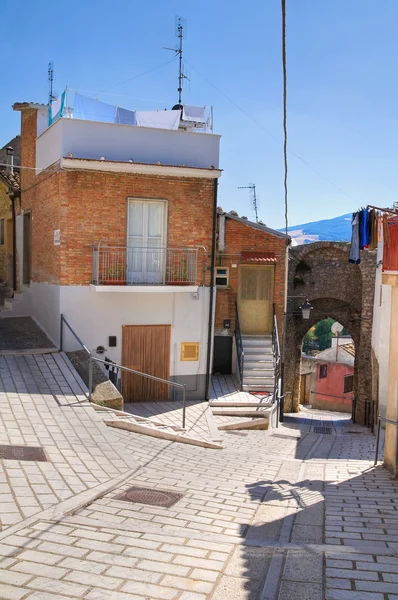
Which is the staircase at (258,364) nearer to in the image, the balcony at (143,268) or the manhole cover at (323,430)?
the balcony at (143,268)

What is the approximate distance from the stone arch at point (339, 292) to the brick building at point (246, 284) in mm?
3792

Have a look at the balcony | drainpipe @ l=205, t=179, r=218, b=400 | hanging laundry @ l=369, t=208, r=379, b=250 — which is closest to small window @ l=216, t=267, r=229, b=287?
drainpipe @ l=205, t=179, r=218, b=400

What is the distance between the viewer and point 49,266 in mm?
15203

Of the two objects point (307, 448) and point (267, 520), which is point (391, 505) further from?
point (307, 448)

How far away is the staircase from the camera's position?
17.2 meters

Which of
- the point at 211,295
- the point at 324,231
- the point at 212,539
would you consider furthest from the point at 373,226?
the point at 324,231

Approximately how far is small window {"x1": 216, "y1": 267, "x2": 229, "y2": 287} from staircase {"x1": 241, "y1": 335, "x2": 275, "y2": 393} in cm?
186

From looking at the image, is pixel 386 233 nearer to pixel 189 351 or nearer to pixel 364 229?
pixel 364 229

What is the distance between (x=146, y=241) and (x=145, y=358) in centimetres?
303

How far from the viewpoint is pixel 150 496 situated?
7527mm

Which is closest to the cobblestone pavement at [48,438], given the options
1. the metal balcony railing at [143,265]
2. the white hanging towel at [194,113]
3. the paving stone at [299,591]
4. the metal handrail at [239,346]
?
the metal balcony railing at [143,265]

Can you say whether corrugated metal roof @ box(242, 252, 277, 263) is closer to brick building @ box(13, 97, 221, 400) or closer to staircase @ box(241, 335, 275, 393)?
staircase @ box(241, 335, 275, 393)

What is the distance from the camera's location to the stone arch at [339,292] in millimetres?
22594

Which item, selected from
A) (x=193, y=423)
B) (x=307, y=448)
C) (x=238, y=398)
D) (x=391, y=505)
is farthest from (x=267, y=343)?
(x=391, y=505)
